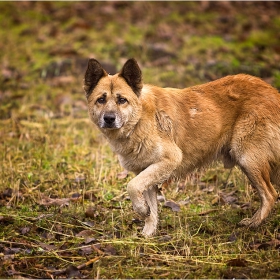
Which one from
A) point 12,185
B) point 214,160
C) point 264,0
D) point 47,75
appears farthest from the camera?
point 264,0

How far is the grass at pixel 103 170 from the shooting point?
5.75 m

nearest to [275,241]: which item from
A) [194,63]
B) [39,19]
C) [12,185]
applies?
[12,185]

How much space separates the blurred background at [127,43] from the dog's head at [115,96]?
4.47 meters

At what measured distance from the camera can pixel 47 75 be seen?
13.1 metres

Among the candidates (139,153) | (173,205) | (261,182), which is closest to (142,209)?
(139,153)

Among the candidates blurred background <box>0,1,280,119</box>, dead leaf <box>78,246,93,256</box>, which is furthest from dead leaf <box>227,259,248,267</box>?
blurred background <box>0,1,280,119</box>

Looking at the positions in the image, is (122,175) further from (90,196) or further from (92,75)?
(92,75)

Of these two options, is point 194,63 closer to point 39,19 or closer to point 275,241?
point 39,19

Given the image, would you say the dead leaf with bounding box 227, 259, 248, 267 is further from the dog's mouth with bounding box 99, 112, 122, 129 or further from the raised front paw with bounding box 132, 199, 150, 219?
the dog's mouth with bounding box 99, 112, 122, 129

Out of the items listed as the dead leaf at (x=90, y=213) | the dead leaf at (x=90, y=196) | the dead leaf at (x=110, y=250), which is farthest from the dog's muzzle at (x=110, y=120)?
the dead leaf at (x=90, y=196)

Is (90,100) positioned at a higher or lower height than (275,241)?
higher

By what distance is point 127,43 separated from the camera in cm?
1462

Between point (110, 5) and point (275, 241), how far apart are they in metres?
13.4

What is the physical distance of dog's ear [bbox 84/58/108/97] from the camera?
671 cm
